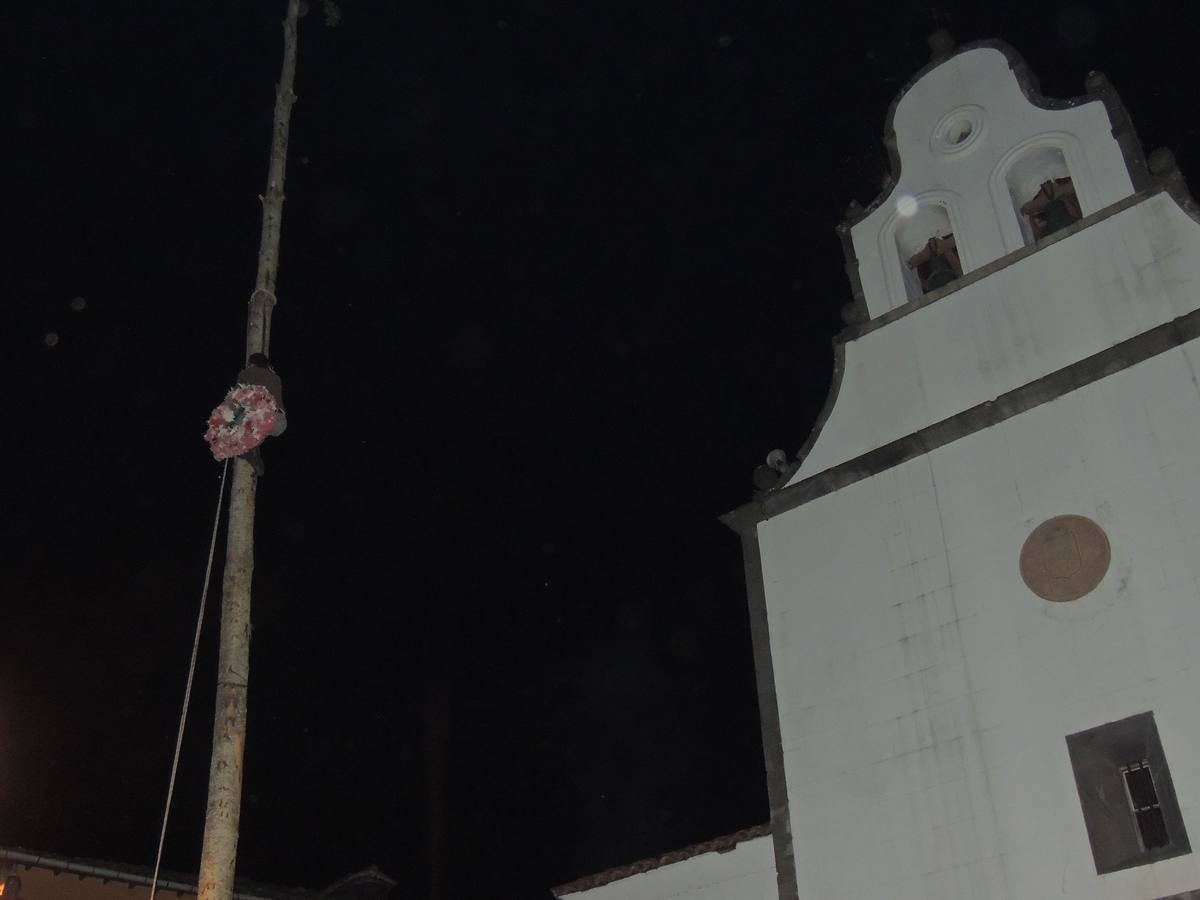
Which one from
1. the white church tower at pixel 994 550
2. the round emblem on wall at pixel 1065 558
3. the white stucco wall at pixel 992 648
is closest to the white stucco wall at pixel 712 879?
the white church tower at pixel 994 550

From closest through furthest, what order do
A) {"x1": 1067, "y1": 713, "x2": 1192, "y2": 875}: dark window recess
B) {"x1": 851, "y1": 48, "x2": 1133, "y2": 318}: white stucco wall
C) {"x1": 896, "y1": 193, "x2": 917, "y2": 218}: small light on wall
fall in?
{"x1": 1067, "y1": 713, "x2": 1192, "y2": 875}: dark window recess → {"x1": 851, "y1": 48, "x2": 1133, "y2": 318}: white stucco wall → {"x1": 896, "y1": 193, "x2": 917, "y2": 218}: small light on wall

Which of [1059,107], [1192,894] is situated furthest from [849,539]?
[1059,107]

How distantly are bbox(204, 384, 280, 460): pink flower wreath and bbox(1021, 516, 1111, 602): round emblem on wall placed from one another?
7.60m

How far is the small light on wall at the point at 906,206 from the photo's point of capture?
50.9ft

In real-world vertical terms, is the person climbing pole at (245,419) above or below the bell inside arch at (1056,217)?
below

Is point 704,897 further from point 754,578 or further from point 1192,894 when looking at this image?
point 1192,894

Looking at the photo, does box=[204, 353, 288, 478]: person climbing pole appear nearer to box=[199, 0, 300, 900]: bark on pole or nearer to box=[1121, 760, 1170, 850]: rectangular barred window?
box=[199, 0, 300, 900]: bark on pole

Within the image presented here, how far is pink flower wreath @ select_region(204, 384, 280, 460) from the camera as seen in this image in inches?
341

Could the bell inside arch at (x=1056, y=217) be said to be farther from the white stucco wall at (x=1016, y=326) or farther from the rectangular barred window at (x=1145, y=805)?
the rectangular barred window at (x=1145, y=805)

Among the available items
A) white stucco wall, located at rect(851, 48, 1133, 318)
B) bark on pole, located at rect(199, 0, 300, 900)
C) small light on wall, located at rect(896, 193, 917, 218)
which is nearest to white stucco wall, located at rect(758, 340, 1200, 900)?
white stucco wall, located at rect(851, 48, 1133, 318)

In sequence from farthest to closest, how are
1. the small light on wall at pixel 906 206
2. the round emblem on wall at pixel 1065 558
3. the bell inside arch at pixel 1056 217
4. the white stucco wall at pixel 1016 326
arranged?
1. the small light on wall at pixel 906 206
2. the bell inside arch at pixel 1056 217
3. the white stucco wall at pixel 1016 326
4. the round emblem on wall at pixel 1065 558

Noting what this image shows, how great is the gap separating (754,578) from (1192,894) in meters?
5.62

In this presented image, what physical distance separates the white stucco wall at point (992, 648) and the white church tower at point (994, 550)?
0.02m

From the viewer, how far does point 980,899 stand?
11.1 meters
